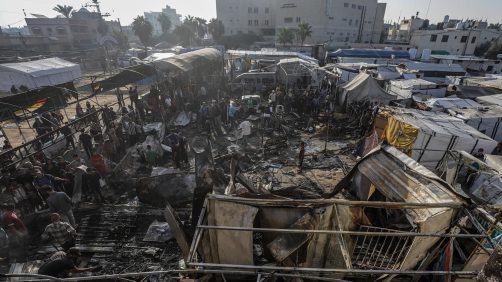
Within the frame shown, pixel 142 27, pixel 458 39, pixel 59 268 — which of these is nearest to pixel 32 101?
pixel 59 268

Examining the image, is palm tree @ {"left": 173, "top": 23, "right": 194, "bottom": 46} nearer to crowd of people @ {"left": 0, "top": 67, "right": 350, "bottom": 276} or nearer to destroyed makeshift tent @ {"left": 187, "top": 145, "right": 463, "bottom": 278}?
crowd of people @ {"left": 0, "top": 67, "right": 350, "bottom": 276}

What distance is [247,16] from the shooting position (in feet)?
234

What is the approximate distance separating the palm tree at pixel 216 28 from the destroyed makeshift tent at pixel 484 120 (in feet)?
198

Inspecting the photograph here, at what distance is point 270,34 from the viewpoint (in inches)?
2810

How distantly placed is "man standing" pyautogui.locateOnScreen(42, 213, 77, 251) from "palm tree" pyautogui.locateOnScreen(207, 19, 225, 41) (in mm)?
65395

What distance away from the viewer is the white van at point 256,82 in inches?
914

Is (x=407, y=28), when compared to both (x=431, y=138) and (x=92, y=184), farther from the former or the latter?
(x=92, y=184)

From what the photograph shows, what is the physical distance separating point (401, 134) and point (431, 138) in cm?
104

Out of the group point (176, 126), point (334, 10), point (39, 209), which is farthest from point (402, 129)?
point (334, 10)

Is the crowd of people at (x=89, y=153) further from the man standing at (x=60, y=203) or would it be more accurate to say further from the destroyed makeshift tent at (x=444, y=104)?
the destroyed makeshift tent at (x=444, y=104)

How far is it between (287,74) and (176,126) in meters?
11.3

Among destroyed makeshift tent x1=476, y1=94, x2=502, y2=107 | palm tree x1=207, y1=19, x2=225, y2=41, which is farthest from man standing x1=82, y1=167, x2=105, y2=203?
A: palm tree x1=207, y1=19, x2=225, y2=41

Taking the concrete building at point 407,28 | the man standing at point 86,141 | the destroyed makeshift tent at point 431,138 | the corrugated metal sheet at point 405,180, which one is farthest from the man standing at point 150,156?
the concrete building at point 407,28

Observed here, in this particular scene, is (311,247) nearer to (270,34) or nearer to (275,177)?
(275,177)
